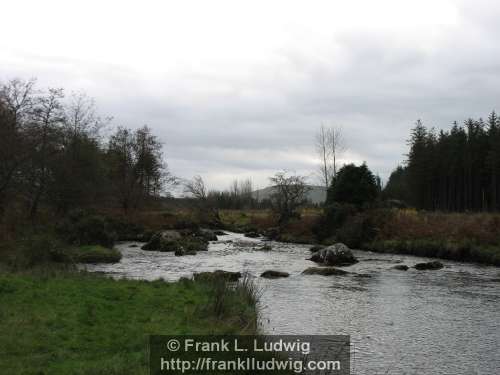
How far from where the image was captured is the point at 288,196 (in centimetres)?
6475

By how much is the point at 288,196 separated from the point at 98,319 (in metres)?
53.2

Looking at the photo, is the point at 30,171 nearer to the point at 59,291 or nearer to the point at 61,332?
the point at 59,291

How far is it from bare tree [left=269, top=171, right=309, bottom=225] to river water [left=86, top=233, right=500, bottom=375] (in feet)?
95.2

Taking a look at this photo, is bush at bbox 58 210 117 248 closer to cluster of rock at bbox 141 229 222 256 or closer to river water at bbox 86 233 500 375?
cluster of rock at bbox 141 229 222 256

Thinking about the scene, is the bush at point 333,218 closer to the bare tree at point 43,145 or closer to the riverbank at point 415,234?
the riverbank at point 415,234

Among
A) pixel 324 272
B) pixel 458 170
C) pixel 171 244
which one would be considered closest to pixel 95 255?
pixel 171 244

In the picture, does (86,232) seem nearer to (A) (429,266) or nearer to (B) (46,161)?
(B) (46,161)

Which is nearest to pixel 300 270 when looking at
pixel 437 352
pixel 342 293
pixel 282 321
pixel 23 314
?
pixel 342 293

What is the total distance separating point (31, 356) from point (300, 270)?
72.2 ft

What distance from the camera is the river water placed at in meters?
13.0

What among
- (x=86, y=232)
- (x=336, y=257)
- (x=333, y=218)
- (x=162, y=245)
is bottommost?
(x=336, y=257)

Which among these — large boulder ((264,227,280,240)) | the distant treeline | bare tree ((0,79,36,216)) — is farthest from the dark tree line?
the distant treeline

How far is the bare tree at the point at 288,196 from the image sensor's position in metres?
63.8

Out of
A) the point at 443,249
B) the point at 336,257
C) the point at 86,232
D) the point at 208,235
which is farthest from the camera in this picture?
the point at 208,235
